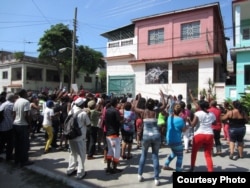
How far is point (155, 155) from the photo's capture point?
18.2ft

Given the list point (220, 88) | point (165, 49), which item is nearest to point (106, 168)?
point (220, 88)

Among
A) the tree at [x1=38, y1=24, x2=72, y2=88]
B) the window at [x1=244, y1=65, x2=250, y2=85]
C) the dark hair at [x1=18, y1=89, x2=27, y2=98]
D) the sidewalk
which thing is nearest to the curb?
the sidewalk

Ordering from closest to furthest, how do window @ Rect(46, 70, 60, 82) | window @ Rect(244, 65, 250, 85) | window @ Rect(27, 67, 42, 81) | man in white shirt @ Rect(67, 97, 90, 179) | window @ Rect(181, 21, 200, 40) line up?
man in white shirt @ Rect(67, 97, 90, 179) < window @ Rect(244, 65, 250, 85) < window @ Rect(181, 21, 200, 40) < window @ Rect(27, 67, 42, 81) < window @ Rect(46, 70, 60, 82)

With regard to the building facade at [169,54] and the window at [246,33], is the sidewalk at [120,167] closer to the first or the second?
the building facade at [169,54]

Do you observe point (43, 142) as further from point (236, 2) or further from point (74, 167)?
point (236, 2)

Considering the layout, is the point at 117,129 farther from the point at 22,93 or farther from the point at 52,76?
the point at 52,76

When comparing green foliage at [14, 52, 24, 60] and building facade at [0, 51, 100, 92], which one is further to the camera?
building facade at [0, 51, 100, 92]

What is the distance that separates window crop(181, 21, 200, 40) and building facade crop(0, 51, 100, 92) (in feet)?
66.2

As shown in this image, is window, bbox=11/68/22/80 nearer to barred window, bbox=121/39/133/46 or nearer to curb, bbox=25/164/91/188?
barred window, bbox=121/39/133/46

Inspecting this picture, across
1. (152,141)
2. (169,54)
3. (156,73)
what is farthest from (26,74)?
(152,141)

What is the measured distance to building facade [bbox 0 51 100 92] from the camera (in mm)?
36719

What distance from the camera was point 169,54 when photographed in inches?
846

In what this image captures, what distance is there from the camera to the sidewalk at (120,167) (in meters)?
5.63

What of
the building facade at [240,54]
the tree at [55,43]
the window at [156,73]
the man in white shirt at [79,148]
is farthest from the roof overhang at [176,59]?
the man in white shirt at [79,148]
